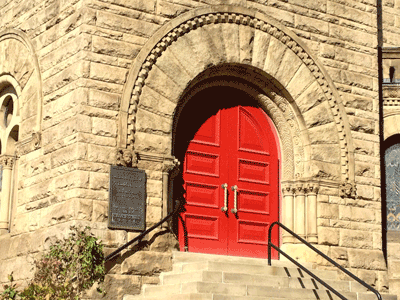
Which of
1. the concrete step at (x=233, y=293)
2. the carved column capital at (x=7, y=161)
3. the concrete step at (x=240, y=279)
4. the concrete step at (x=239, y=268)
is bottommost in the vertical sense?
the concrete step at (x=233, y=293)

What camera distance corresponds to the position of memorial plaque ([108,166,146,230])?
416 inches

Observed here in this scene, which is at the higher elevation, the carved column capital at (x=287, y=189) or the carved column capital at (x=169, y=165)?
the carved column capital at (x=169, y=165)

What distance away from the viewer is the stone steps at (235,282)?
9711 mm

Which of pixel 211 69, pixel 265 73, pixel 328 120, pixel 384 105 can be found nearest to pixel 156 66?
pixel 211 69

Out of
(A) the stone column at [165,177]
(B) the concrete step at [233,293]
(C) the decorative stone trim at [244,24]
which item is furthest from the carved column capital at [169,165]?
(B) the concrete step at [233,293]

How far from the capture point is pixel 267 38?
12.5 metres

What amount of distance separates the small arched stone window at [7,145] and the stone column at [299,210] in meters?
4.58

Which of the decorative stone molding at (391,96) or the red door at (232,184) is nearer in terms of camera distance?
the red door at (232,184)

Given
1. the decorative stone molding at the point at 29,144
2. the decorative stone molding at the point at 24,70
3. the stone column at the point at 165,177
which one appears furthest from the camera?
the decorative stone molding at the point at 24,70

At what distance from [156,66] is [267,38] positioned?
2.12m

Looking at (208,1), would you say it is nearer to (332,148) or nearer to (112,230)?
(332,148)

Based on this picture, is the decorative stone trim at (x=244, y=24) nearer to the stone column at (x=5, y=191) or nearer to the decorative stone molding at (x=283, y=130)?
the decorative stone molding at (x=283, y=130)

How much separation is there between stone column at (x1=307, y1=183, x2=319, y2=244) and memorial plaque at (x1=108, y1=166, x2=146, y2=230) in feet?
9.68

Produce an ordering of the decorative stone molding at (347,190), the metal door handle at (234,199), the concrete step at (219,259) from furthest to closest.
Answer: the decorative stone molding at (347,190) < the metal door handle at (234,199) < the concrete step at (219,259)
